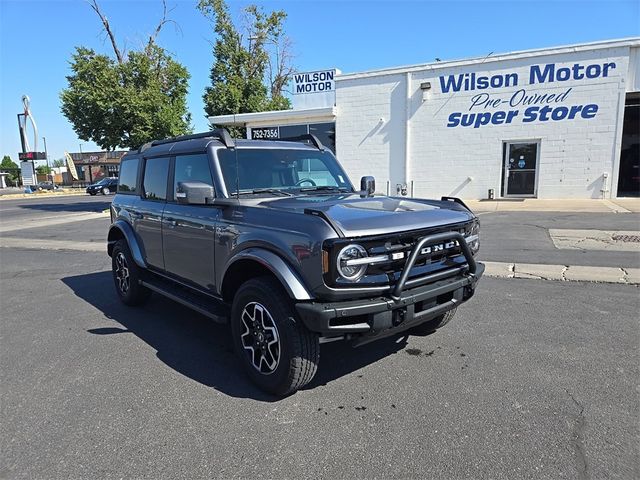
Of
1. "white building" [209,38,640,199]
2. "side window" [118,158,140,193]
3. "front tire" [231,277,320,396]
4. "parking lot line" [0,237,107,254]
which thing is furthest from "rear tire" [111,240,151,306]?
"white building" [209,38,640,199]

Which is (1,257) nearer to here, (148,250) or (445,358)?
(148,250)

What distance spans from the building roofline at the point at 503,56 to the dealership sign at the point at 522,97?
454 mm

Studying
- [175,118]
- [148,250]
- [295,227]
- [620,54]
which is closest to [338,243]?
[295,227]

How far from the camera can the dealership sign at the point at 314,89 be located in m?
24.5

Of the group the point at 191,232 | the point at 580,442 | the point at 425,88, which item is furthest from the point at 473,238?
the point at 425,88

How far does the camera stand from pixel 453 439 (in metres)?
2.71

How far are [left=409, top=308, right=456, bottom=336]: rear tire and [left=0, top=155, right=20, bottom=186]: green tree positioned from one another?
90.4m

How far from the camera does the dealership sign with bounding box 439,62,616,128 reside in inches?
606

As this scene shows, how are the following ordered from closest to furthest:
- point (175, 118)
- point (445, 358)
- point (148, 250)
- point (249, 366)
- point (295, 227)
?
point (295, 227) < point (249, 366) < point (445, 358) < point (148, 250) < point (175, 118)

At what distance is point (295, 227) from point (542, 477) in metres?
2.08

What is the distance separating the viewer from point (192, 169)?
4.36 metres

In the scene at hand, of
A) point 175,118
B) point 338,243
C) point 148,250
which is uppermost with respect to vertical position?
point 175,118

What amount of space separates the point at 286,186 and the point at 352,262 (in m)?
1.64

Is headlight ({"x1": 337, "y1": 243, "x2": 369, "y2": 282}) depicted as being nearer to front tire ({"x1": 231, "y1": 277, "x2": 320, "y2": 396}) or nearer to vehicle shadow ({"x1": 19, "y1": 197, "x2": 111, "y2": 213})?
front tire ({"x1": 231, "y1": 277, "x2": 320, "y2": 396})
